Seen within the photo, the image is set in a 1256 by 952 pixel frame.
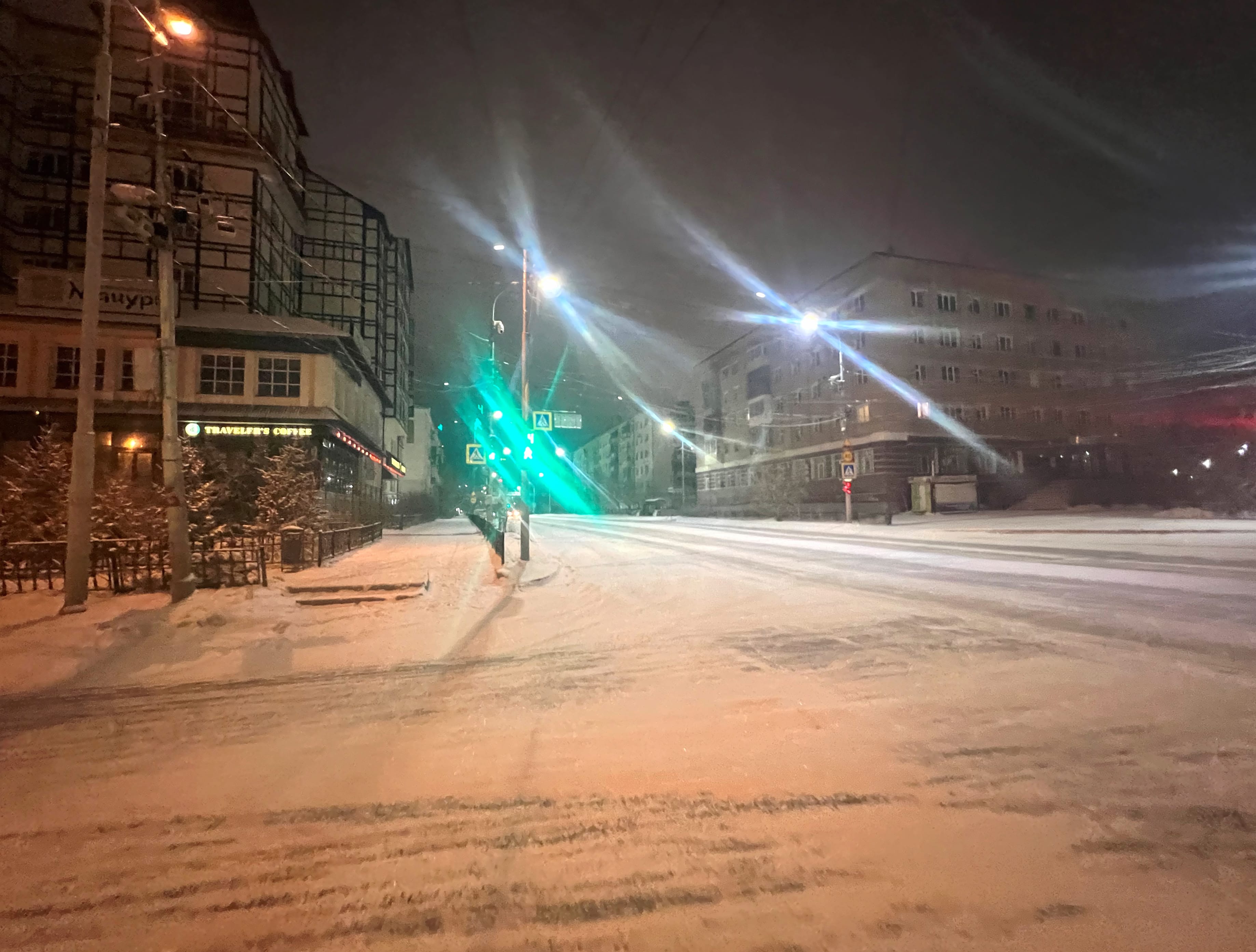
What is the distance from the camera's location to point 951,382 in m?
48.1

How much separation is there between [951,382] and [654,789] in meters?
50.5

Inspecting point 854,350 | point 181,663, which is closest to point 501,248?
point 181,663

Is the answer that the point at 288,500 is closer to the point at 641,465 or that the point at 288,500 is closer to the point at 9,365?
the point at 9,365

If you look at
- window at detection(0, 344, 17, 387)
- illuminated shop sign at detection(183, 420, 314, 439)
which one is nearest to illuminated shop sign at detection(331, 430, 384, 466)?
illuminated shop sign at detection(183, 420, 314, 439)

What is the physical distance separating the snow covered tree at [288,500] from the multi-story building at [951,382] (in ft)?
114

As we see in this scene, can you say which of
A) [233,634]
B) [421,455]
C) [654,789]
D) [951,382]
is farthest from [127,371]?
[421,455]

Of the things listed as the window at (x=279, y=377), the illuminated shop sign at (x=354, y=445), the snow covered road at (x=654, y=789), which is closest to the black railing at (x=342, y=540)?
the illuminated shop sign at (x=354, y=445)

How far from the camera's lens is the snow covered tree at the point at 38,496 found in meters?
14.7

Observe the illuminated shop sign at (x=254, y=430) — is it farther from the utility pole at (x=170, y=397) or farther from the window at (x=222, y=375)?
the utility pole at (x=170, y=397)

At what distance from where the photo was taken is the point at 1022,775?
163 inches

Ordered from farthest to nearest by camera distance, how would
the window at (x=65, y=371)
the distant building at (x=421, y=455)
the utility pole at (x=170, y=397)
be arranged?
the distant building at (x=421, y=455) < the window at (x=65, y=371) < the utility pole at (x=170, y=397)

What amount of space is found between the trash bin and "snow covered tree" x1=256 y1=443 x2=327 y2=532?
8.96ft

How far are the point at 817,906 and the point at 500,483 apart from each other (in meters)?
41.6

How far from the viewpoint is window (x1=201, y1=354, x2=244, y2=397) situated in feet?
91.5
